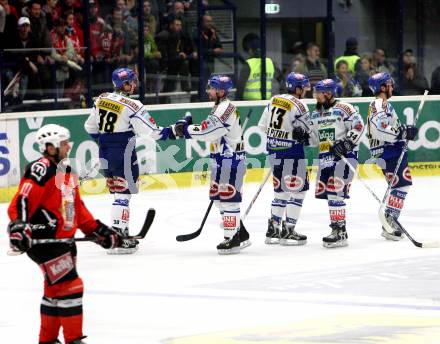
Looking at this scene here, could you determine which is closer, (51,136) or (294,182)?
(51,136)

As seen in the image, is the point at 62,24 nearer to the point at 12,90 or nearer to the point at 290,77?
the point at 12,90

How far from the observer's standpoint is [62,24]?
1766 cm

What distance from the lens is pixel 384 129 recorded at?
13.1 m

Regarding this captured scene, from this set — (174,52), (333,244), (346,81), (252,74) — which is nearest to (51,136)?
(333,244)

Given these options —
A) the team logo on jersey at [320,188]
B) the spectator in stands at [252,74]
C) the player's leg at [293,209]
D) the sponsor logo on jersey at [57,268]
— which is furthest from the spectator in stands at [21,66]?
the sponsor logo on jersey at [57,268]


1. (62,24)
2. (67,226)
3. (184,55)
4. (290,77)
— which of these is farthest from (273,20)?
(67,226)

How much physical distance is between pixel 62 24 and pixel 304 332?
9685 millimetres

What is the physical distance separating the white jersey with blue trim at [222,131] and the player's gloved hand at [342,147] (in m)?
0.86

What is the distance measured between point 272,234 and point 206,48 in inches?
235

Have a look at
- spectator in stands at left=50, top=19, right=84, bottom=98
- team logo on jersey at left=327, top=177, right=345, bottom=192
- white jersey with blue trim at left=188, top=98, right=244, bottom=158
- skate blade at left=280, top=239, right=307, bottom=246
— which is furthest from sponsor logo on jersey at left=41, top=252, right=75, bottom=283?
spectator in stands at left=50, top=19, right=84, bottom=98

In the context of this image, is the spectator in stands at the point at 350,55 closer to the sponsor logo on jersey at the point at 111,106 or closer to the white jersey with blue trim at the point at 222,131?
the white jersey with blue trim at the point at 222,131

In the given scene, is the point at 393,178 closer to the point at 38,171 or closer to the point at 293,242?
the point at 293,242

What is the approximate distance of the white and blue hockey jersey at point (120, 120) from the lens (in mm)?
12727

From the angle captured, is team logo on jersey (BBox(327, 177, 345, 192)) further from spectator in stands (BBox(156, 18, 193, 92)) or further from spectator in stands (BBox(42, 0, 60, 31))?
spectator in stands (BBox(42, 0, 60, 31))
